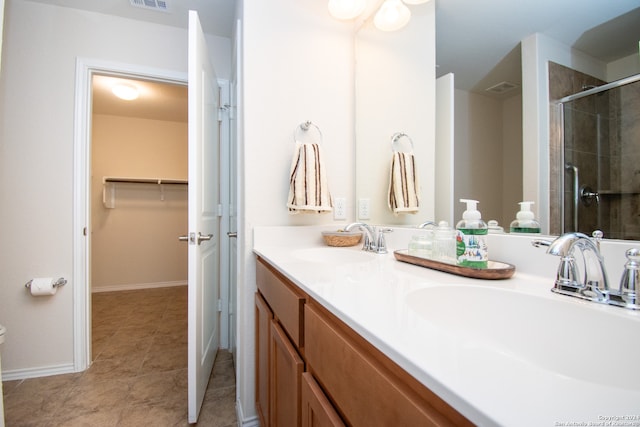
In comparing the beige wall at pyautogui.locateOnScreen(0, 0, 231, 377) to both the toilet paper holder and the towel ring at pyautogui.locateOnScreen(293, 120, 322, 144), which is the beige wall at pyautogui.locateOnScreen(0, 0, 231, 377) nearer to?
the toilet paper holder

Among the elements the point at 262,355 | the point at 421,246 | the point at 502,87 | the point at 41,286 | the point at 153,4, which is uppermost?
the point at 153,4

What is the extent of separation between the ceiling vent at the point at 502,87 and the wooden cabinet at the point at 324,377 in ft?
2.60

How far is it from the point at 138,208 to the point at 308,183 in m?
3.37

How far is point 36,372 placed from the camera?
67.6 inches

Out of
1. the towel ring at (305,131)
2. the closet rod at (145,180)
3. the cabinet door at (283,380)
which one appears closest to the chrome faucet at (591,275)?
the cabinet door at (283,380)

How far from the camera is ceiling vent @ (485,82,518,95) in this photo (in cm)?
78

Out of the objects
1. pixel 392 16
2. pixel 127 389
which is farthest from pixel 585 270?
pixel 127 389

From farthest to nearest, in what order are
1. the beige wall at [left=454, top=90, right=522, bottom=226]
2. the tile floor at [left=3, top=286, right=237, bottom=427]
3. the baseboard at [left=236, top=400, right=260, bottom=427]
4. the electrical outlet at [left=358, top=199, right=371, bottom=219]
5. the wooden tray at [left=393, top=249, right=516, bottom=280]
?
the electrical outlet at [left=358, top=199, right=371, bottom=219] < the tile floor at [left=3, top=286, right=237, bottom=427] < the baseboard at [left=236, top=400, right=260, bottom=427] < the beige wall at [left=454, top=90, right=522, bottom=226] < the wooden tray at [left=393, top=249, right=516, bottom=280]

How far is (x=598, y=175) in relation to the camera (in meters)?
0.58

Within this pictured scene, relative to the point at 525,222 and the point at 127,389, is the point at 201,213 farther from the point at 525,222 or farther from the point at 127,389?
the point at 525,222

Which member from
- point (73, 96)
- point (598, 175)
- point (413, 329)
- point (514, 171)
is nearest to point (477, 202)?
point (514, 171)

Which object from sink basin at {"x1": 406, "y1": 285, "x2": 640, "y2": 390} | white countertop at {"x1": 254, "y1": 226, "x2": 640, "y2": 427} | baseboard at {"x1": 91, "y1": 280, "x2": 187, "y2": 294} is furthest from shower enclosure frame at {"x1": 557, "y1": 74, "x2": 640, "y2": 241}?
baseboard at {"x1": 91, "y1": 280, "x2": 187, "y2": 294}

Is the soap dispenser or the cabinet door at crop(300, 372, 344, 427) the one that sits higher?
the soap dispenser

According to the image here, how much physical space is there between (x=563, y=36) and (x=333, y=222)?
1.08 m
